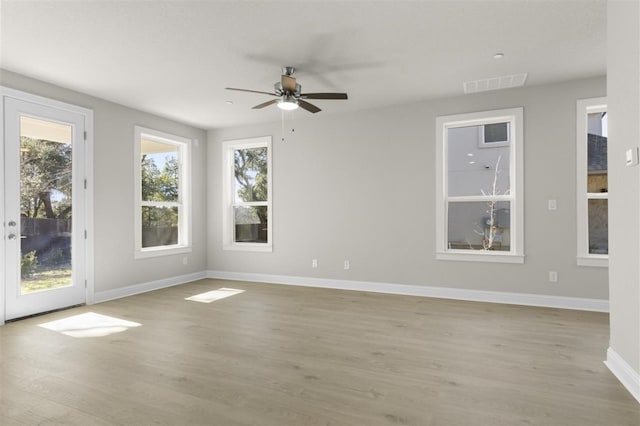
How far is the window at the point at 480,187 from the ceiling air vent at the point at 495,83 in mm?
339

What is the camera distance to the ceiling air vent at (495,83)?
426 centimetres

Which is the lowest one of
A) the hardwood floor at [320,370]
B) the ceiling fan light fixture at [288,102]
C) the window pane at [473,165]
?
the hardwood floor at [320,370]

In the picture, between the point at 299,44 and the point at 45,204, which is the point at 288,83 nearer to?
the point at 299,44

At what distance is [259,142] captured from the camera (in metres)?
6.38

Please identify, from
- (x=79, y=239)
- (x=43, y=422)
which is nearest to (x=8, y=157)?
(x=79, y=239)

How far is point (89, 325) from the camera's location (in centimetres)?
382

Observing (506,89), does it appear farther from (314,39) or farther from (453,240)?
(314,39)

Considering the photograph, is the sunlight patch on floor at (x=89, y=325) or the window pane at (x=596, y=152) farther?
the window pane at (x=596, y=152)

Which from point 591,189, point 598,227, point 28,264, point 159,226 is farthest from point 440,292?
point 28,264

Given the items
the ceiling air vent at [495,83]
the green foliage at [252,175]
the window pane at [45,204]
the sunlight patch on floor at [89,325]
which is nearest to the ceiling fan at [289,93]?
the ceiling air vent at [495,83]

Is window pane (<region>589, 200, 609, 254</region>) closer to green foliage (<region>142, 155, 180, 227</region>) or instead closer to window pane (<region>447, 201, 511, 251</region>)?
window pane (<region>447, 201, 511, 251</region>)

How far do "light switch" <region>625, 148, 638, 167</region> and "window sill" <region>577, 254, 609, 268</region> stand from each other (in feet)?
8.08

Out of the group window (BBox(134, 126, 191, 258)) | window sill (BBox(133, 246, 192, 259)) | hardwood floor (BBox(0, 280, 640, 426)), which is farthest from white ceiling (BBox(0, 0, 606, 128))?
hardwood floor (BBox(0, 280, 640, 426))

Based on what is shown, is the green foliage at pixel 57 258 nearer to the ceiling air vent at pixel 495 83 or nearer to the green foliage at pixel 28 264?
the green foliage at pixel 28 264
